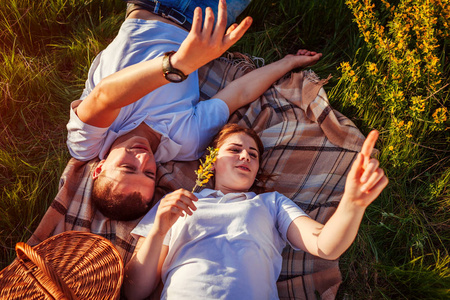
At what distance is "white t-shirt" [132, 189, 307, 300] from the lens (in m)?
2.35

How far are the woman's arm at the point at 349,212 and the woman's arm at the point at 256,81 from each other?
4.61 feet

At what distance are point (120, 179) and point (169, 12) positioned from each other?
5.31 feet

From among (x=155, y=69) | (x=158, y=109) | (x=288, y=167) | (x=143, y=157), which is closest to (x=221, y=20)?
(x=155, y=69)

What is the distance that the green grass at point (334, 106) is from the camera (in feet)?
9.58

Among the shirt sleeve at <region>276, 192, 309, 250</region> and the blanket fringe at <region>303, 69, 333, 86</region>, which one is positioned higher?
the blanket fringe at <region>303, 69, 333, 86</region>

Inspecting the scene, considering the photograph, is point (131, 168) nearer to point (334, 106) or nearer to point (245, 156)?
point (245, 156)

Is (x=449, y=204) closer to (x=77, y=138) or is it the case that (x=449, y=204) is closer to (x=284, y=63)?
(x=284, y=63)

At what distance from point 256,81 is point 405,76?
47.8 inches


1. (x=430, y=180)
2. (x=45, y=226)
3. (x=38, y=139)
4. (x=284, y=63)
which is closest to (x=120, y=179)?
(x=45, y=226)

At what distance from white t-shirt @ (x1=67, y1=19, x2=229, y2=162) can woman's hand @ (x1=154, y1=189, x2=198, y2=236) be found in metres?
0.93

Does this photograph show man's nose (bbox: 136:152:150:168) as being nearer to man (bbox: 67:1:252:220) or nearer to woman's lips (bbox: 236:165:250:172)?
man (bbox: 67:1:252:220)

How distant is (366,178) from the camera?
5.95 feet

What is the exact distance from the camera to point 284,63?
365cm

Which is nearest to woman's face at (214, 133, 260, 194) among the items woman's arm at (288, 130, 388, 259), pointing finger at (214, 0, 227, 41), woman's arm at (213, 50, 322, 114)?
woman's arm at (288, 130, 388, 259)
